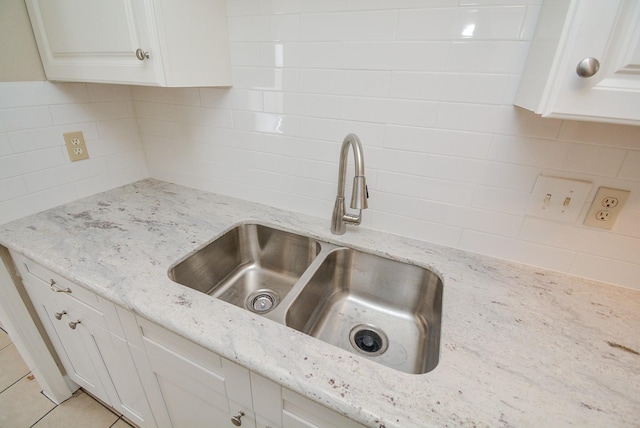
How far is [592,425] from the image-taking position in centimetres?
50

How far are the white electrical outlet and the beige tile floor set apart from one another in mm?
1982

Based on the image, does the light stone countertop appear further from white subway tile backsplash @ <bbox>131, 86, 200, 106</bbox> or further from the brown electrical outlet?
white subway tile backsplash @ <bbox>131, 86, 200, 106</bbox>

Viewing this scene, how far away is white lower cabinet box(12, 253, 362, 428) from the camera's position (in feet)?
2.17

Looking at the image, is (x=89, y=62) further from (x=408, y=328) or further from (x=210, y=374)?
(x=408, y=328)

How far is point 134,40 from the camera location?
86 centimetres

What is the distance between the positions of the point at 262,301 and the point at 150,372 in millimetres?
401

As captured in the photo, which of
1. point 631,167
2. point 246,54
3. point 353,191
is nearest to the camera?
point 631,167

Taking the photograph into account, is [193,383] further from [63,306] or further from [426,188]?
[426,188]

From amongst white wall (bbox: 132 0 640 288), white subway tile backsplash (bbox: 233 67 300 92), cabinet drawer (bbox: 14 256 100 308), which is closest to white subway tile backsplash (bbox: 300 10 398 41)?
white wall (bbox: 132 0 640 288)

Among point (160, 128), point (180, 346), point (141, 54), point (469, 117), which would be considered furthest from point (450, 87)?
point (160, 128)

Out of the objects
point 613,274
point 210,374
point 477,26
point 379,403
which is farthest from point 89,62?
point 613,274

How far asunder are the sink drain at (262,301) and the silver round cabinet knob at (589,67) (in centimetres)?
100

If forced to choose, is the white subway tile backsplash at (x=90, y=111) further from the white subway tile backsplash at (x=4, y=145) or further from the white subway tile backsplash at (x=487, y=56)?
the white subway tile backsplash at (x=487, y=56)

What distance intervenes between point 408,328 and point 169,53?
44.9 inches
